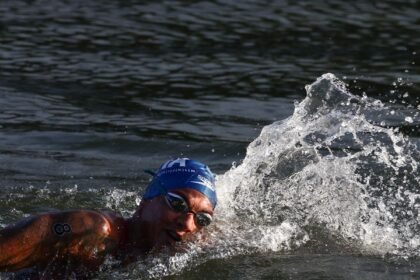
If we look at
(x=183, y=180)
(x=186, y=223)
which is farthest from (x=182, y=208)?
(x=183, y=180)

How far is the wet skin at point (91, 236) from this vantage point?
6816mm

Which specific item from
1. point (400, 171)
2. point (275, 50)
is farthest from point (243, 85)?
point (400, 171)

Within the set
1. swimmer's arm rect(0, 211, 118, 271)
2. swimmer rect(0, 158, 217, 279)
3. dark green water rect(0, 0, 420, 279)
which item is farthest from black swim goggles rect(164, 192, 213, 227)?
dark green water rect(0, 0, 420, 279)

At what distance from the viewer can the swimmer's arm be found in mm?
6773

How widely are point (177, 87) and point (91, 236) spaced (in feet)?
23.8

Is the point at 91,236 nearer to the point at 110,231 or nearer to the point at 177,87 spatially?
the point at 110,231

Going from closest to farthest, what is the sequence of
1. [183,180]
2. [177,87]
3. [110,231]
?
[110,231], [183,180], [177,87]

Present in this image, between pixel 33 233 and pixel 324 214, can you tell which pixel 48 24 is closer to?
pixel 324 214

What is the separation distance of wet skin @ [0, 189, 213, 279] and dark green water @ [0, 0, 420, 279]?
27cm

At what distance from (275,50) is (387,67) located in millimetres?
1772

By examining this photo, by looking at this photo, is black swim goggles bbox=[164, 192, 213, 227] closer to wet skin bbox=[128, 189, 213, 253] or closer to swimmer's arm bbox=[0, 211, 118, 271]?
wet skin bbox=[128, 189, 213, 253]

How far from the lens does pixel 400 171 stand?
10594mm

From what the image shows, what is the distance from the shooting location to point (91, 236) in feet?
23.1

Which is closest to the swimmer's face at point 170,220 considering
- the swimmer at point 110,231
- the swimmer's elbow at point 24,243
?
the swimmer at point 110,231
